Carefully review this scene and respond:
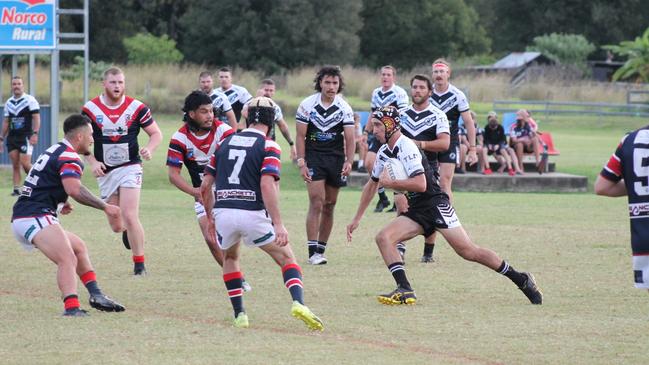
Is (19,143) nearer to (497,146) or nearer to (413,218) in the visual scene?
(497,146)

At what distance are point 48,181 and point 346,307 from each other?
2.81m

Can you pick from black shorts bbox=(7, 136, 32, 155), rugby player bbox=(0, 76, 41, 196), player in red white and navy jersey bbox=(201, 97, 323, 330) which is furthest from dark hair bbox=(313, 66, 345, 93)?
black shorts bbox=(7, 136, 32, 155)

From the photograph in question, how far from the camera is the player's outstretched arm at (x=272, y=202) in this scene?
29.5ft

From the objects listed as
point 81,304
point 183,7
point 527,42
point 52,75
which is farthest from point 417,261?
point 527,42

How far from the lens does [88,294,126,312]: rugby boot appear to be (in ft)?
32.7

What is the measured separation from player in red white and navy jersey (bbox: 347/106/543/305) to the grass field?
0.27 m

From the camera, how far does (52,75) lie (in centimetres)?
2714

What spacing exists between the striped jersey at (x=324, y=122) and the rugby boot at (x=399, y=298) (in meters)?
3.36

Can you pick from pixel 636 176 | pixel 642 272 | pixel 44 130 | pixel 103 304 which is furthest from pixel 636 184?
pixel 44 130

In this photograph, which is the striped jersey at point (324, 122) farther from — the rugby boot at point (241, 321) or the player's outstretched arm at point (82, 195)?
the rugby boot at point (241, 321)

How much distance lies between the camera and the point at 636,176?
7434 mm

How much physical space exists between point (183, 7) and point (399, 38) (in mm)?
14855

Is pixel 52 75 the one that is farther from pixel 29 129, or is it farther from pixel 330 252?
pixel 330 252

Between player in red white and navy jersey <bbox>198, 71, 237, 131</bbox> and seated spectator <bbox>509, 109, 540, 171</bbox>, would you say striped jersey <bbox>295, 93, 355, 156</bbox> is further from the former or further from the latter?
seated spectator <bbox>509, 109, 540, 171</bbox>
